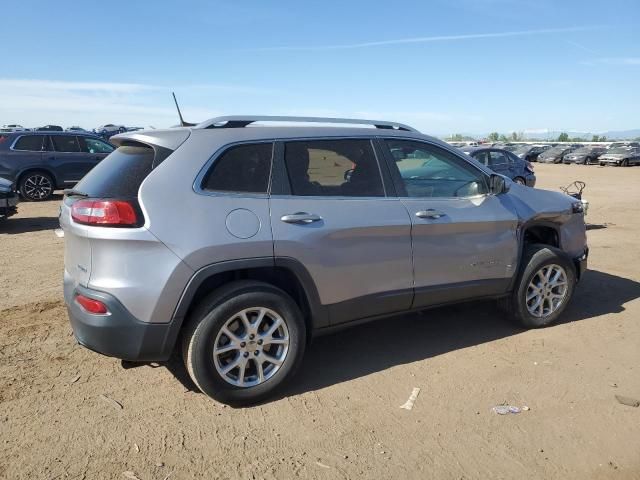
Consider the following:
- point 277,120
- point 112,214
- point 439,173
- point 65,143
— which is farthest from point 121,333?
point 65,143

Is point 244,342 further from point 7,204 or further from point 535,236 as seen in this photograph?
point 7,204

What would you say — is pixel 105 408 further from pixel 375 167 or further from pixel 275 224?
pixel 375 167

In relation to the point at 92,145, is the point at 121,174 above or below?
above

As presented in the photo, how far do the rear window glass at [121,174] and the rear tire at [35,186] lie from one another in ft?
36.8

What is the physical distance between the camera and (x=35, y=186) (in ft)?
44.3

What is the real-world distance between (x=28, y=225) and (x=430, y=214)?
29.0ft

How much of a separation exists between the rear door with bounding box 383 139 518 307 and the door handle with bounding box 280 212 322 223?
0.81 meters

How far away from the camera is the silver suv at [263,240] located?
315 centimetres

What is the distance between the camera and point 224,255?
10.7ft

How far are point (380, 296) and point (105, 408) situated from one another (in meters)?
1.95

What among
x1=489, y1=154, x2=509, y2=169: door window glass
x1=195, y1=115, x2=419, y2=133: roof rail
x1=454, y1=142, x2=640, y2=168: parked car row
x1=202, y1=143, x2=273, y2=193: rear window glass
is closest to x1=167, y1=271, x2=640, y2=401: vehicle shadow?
x1=202, y1=143, x2=273, y2=193: rear window glass

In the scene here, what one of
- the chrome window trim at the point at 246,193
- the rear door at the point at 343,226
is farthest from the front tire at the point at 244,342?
the chrome window trim at the point at 246,193

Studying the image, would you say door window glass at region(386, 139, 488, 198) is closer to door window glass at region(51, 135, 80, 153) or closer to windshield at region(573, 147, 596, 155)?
door window glass at region(51, 135, 80, 153)

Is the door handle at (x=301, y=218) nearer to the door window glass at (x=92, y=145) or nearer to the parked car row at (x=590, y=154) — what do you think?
the door window glass at (x=92, y=145)
